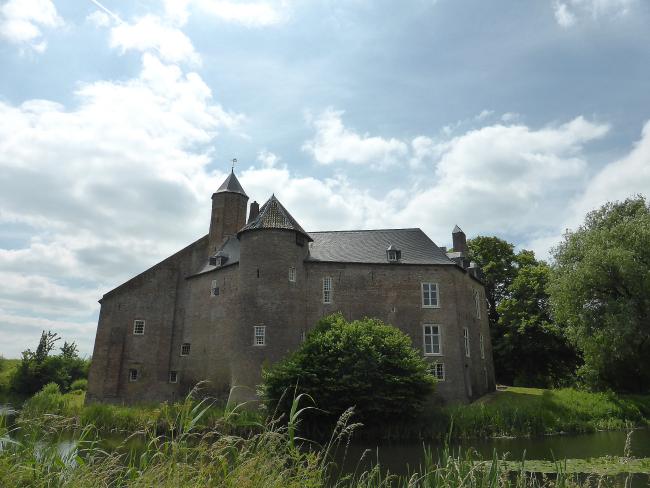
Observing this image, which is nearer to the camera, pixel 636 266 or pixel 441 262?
pixel 636 266

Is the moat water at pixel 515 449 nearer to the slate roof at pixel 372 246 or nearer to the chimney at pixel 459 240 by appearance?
the slate roof at pixel 372 246

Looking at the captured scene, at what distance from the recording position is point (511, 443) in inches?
797

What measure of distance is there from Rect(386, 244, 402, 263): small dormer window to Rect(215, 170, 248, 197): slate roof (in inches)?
549

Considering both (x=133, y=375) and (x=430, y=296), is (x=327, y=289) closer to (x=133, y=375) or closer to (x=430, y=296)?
(x=430, y=296)

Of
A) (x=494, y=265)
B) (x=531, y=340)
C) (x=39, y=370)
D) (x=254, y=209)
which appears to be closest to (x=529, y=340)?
(x=531, y=340)

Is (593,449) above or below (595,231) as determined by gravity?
below

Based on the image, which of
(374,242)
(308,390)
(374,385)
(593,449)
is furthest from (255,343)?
(593,449)

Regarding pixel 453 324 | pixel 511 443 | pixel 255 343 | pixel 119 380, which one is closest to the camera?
pixel 511 443

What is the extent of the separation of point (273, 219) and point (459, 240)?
1464 cm

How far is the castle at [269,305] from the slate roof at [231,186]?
2.90m

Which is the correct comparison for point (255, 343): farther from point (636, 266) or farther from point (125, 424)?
point (636, 266)

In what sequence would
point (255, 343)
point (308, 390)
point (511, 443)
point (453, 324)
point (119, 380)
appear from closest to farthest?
point (511, 443)
point (308, 390)
point (255, 343)
point (453, 324)
point (119, 380)

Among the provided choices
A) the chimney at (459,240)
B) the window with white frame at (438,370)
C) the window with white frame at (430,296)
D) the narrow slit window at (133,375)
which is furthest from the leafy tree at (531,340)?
the narrow slit window at (133,375)

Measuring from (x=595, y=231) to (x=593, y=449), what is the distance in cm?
1600
